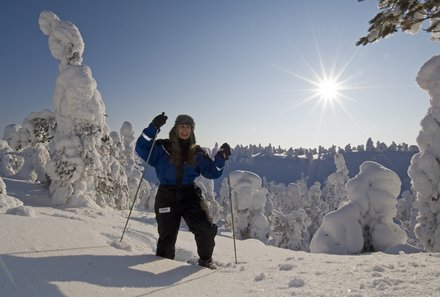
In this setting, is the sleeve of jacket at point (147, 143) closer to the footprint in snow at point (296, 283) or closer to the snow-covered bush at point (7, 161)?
the footprint in snow at point (296, 283)

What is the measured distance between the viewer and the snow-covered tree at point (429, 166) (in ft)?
47.5

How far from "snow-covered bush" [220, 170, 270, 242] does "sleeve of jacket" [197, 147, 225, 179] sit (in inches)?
857

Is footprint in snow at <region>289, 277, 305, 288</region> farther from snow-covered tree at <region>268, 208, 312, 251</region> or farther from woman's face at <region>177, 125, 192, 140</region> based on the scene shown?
snow-covered tree at <region>268, 208, 312, 251</region>

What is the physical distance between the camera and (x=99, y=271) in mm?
3479

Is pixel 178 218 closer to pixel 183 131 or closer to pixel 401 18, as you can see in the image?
pixel 183 131

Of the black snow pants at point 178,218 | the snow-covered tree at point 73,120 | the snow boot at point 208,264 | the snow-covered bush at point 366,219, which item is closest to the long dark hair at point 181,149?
the black snow pants at point 178,218

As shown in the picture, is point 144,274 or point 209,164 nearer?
point 144,274

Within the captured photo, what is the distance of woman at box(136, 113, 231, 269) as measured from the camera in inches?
186

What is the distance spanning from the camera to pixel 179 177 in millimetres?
4887

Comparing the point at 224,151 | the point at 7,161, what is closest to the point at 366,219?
the point at 224,151

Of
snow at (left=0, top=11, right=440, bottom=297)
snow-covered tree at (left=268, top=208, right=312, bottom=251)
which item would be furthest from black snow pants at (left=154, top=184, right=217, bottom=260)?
snow-covered tree at (left=268, top=208, right=312, bottom=251)

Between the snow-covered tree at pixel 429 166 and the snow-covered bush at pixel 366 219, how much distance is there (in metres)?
1.27

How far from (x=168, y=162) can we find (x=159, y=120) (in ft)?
2.12

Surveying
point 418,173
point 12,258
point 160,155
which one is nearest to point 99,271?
point 12,258
